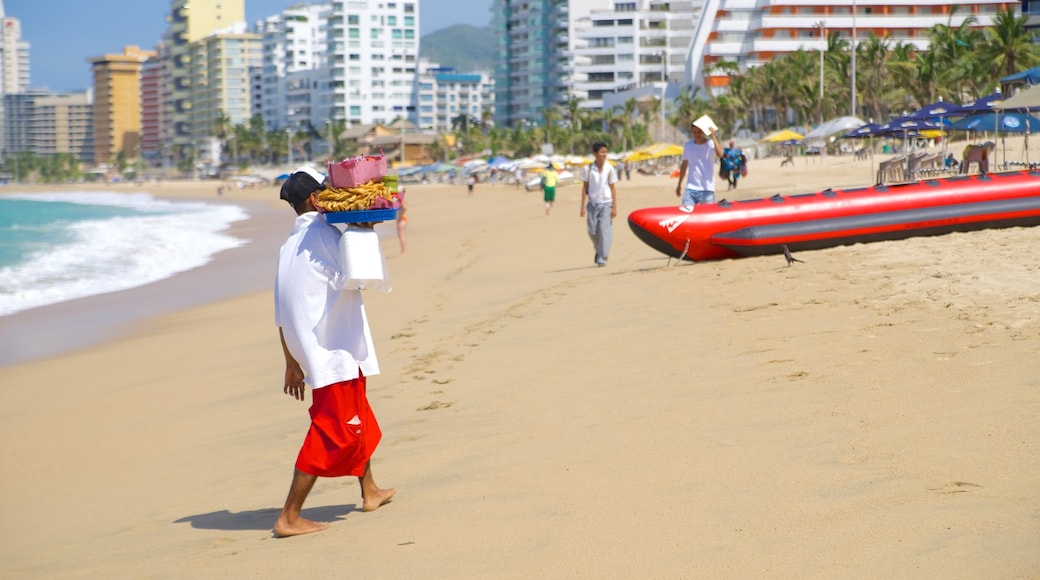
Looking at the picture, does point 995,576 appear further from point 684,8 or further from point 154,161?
point 154,161

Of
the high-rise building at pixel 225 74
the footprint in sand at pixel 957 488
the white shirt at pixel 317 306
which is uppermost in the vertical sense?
the high-rise building at pixel 225 74

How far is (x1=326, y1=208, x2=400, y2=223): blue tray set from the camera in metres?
4.06

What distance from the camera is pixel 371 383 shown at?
7047 millimetres

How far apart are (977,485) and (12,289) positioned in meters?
17.3

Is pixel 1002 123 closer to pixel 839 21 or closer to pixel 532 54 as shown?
pixel 839 21

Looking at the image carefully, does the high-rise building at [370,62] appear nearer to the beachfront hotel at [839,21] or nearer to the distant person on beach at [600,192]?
the beachfront hotel at [839,21]

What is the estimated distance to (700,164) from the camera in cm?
1091

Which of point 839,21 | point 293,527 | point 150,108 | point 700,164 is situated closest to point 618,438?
point 293,527

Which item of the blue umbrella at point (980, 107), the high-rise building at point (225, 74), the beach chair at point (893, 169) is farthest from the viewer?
the high-rise building at point (225, 74)

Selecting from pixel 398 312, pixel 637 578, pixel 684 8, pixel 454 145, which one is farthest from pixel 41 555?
pixel 454 145

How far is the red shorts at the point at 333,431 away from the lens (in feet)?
13.6

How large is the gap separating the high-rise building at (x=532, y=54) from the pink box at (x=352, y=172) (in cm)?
10689

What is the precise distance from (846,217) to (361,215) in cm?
691

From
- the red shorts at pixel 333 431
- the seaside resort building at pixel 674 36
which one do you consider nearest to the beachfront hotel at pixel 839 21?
the seaside resort building at pixel 674 36
